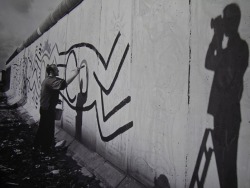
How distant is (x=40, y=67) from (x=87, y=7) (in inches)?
223

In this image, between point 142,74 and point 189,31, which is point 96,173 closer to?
point 142,74

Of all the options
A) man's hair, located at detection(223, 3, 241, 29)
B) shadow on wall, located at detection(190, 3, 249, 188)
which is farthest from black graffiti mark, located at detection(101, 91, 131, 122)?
man's hair, located at detection(223, 3, 241, 29)

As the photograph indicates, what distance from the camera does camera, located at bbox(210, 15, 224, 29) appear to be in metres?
2.14

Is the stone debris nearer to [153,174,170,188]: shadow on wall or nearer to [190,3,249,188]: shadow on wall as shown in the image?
[153,174,170,188]: shadow on wall

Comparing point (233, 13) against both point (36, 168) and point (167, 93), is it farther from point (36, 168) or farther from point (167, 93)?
point (36, 168)

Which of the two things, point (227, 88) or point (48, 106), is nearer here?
point (227, 88)

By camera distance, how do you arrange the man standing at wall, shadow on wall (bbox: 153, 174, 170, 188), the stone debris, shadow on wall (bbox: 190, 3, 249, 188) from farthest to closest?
1. the man standing at wall
2. the stone debris
3. shadow on wall (bbox: 153, 174, 170, 188)
4. shadow on wall (bbox: 190, 3, 249, 188)

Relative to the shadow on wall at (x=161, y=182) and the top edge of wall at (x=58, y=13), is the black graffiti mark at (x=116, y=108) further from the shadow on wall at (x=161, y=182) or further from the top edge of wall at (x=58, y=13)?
the top edge of wall at (x=58, y=13)

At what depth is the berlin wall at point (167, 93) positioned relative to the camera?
2.04 metres

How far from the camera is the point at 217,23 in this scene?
2.17 metres

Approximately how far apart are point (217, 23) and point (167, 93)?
0.93 meters

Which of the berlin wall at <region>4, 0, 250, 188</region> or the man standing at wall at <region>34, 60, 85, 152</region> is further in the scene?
the man standing at wall at <region>34, 60, 85, 152</region>

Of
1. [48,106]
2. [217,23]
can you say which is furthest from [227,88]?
[48,106]

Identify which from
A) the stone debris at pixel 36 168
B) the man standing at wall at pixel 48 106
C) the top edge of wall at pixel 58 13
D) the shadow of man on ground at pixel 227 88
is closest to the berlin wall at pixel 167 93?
the shadow of man on ground at pixel 227 88
